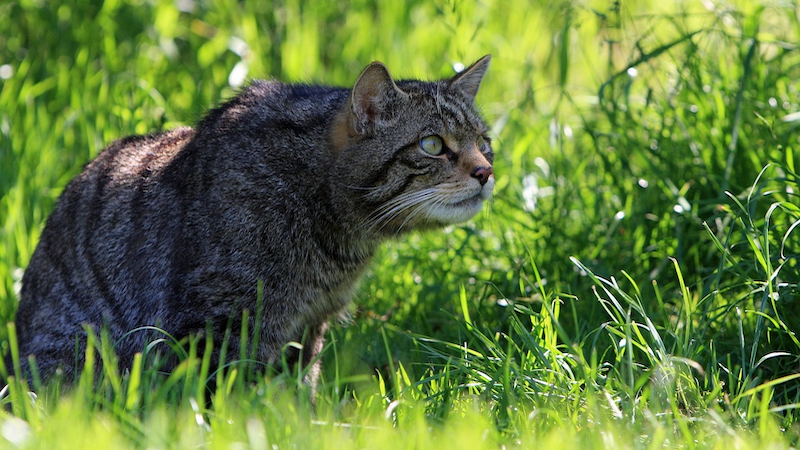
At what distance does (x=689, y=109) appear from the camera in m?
4.07

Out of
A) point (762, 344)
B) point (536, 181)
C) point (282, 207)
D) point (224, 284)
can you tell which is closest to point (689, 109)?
point (536, 181)

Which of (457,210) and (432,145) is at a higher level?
(432,145)

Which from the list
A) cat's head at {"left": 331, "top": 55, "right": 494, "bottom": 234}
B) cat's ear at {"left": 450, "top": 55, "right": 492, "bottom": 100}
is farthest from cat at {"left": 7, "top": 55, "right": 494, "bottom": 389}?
cat's ear at {"left": 450, "top": 55, "right": 492, "bottom": 100}

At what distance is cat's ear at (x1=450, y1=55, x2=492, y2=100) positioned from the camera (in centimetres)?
343

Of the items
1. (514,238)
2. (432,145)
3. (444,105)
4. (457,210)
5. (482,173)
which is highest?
Answer: (444,105)

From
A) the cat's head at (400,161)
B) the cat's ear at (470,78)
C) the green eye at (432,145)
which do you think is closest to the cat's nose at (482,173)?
the cat's head at (400,161)

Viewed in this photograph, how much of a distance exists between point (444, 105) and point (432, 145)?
8.0 inches

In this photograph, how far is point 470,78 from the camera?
3.54 meters

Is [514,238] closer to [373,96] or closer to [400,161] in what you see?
[400,161]

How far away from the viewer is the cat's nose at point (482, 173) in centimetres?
312

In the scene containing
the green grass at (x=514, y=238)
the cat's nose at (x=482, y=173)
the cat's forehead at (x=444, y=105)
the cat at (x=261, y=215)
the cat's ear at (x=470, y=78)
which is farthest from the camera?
the cat's ear at (x=470, y=78)

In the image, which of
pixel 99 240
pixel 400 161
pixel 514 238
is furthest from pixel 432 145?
pixel 99 240

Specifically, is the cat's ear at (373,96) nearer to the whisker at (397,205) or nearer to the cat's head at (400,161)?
the cat's head at (400,161)

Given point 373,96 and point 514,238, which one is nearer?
point 373,96
